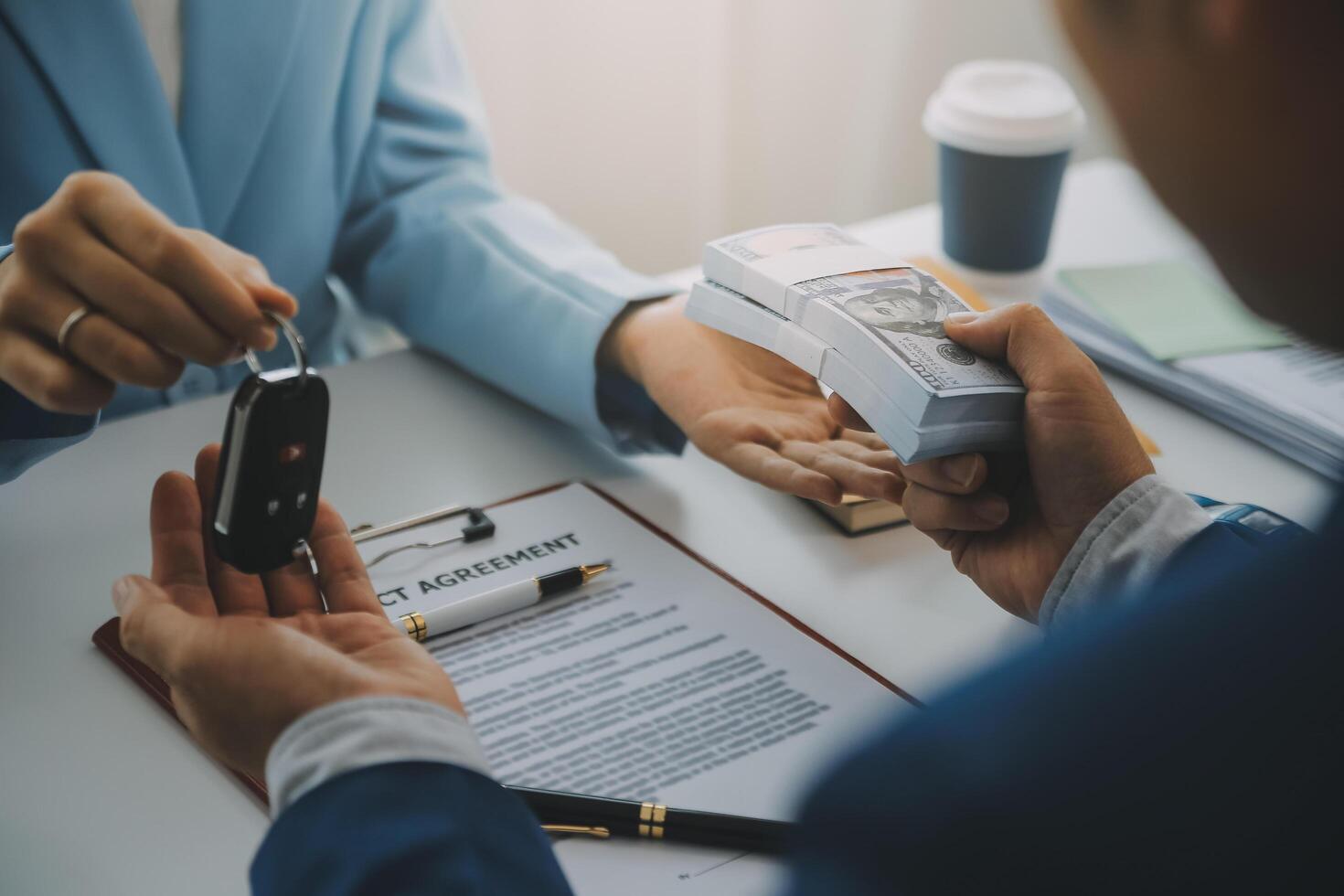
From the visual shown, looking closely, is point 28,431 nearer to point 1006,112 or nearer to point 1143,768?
point 1143,768

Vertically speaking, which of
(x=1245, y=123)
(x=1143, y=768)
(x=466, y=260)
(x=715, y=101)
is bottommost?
(x=715, y=101)

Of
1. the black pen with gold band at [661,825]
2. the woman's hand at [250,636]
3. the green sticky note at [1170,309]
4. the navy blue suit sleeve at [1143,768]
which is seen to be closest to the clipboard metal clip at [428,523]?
the woman's hand at [250,636]

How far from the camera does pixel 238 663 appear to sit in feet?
1.70

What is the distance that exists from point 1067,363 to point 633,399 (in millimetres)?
360

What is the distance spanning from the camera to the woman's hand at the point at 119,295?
1.82 ft

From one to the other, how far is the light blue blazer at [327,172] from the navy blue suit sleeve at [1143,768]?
573 millimetres

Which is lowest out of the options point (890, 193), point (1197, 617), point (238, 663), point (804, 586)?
point (890, 193)

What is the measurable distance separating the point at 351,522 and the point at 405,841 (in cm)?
42

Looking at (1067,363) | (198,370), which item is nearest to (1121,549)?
(1067,363)

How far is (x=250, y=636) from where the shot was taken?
0.52 m

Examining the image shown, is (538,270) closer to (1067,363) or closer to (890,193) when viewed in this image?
(1067,363)

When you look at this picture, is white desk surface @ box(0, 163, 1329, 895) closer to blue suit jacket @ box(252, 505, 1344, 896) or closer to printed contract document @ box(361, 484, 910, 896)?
printed contract document @ box(361, 484, 910, 896)

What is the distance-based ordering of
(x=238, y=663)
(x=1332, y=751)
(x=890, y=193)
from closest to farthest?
(x=1332, y=751) → (x=238, y=663) → (x=890, y=193)

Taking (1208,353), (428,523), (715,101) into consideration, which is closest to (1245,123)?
(428,523)
